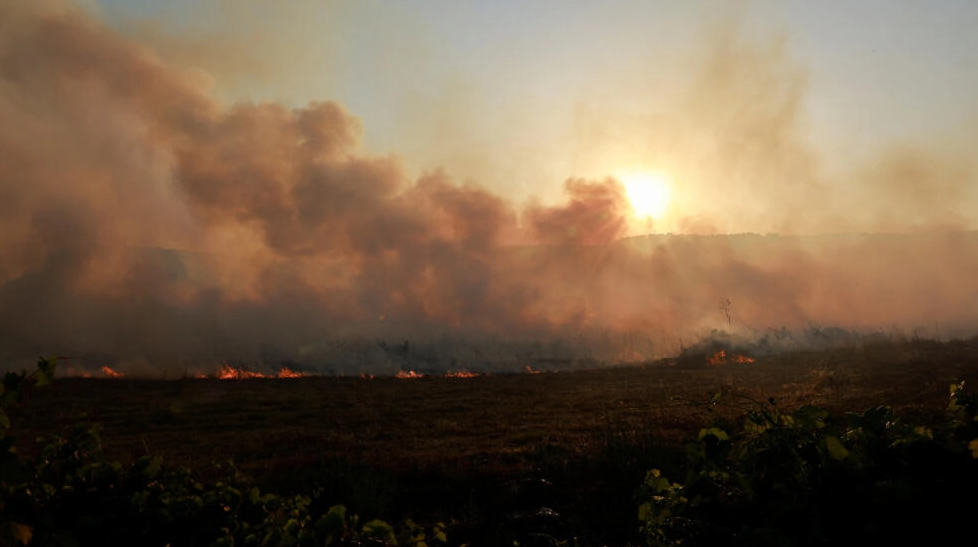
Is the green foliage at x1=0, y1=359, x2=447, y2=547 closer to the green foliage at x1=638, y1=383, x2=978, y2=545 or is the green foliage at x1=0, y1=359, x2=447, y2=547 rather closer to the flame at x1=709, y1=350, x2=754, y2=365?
the green foliage at x1=638, y1=383, x2=978, y2=545

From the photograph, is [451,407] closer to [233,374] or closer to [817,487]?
[817,487]

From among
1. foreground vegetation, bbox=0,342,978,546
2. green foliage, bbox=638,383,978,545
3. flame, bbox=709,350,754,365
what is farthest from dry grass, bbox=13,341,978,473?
flame, bbox=709,350,754,365

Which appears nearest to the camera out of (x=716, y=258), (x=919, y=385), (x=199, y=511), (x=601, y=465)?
(x=199, y=511)

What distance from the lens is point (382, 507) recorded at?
474 inches

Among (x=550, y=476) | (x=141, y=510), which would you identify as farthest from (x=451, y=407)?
(x=141, y=510)

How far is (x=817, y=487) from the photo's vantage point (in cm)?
520

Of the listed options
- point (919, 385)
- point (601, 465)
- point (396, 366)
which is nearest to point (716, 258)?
point (396, 366)

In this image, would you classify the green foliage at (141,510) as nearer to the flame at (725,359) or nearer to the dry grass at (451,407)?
the dry grass at (451,407)

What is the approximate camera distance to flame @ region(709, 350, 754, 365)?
52.5m

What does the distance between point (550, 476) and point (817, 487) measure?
32.7 feet

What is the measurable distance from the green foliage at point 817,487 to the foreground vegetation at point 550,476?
0.01 m

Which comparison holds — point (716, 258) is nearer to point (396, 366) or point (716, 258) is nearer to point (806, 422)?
point (396, 366)

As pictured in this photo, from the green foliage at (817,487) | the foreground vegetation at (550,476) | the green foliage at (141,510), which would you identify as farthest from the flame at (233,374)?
the green foliage at (817,487)

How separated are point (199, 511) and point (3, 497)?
131cm
